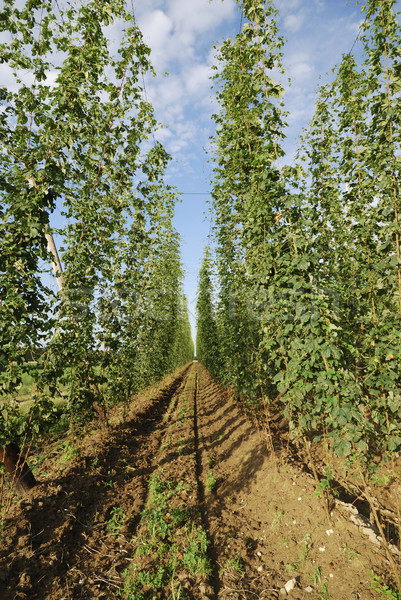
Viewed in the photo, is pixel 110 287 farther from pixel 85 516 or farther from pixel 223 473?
pixel 223 473

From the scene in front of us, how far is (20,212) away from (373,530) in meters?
5.17

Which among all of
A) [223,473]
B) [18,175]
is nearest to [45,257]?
[18,175]

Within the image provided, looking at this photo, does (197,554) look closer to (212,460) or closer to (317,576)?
(317,576)

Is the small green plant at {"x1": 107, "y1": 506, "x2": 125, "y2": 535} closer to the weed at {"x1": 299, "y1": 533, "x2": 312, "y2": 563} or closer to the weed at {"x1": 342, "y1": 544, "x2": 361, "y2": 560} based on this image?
the weed at {"x1": 299, "y1": 533, "x2": 312, "y2": 563}

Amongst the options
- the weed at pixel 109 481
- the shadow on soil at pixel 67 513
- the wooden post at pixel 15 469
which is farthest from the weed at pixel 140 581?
the wooden post at pixel 15 469

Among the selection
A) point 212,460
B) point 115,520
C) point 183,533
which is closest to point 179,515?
point 183,533

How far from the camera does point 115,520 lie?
3715 millimetres

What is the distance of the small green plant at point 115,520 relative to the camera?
3564 millimetres

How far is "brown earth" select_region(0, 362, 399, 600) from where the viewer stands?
2.69m

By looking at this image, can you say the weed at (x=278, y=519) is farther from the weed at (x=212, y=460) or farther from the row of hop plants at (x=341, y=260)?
the weed at (x=212, y=460)

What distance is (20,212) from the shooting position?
9.64 feet

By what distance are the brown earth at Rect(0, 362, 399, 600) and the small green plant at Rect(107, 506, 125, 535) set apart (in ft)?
0.04

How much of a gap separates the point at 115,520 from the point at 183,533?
100 centimetres

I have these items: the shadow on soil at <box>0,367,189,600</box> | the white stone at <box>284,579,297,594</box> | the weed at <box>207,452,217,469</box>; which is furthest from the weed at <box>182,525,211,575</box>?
the weed at <box>207,452,217,469</box>
